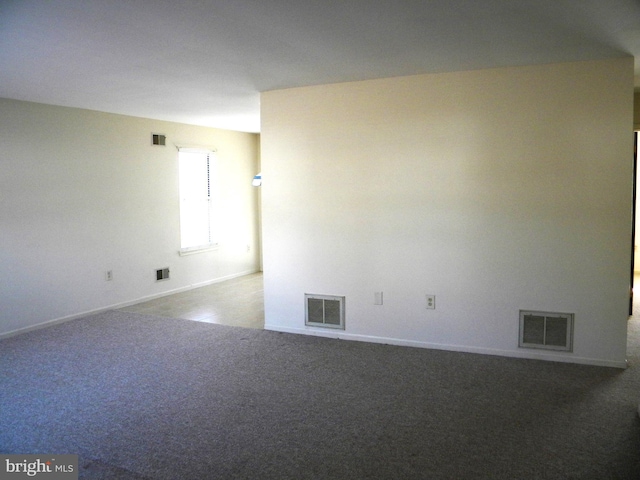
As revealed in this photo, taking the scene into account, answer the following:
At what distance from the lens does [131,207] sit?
20.6 feet

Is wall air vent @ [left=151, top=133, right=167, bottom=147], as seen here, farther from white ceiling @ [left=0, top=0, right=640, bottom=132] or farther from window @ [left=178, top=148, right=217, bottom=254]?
white ceiling @ [left=0, top=0, right=640, bottom=132]

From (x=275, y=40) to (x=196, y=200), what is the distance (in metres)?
4.58

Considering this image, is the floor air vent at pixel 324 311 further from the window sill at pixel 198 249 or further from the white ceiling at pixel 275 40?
the window sill at pixel 198 249

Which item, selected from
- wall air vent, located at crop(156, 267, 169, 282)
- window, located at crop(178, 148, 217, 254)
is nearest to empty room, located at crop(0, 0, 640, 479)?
wall air vent, located at crop(156, 267, 169, 282)

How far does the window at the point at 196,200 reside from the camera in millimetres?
7141

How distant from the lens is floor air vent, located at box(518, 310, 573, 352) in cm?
402

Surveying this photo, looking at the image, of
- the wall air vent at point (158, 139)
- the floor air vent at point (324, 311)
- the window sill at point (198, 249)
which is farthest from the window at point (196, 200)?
the floor air vent at point (324, 311)

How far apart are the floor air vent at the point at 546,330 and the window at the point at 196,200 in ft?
15.9

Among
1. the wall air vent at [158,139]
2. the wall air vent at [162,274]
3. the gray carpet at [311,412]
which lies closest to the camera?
the gray carpet at [311,412]

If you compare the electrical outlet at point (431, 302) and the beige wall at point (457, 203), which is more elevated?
the beige wall at point (457, 203)

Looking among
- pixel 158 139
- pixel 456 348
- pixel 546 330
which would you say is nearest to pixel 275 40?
pixel 456 348

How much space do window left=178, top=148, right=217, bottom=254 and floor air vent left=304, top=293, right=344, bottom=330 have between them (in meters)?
2.95

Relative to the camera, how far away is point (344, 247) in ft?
15.4

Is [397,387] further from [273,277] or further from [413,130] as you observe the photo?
[413,130]
